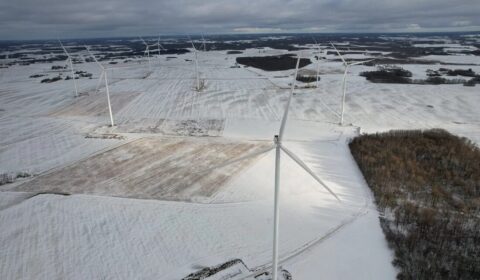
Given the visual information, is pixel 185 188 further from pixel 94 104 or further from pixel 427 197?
pixel 94 104

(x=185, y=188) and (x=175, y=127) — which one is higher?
(x=175, y=127)

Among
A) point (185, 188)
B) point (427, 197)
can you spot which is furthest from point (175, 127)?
point (427, 197)

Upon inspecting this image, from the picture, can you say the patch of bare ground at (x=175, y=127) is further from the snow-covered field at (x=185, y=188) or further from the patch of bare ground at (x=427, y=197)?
the patch of bare ground at (x=427, y=197)

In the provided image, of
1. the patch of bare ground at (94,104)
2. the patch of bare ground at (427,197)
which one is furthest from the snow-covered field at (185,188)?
the patch of bare ground at (427,197)

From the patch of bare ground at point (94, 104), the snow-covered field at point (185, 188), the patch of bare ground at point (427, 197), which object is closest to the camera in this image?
the patch of bare ground at point (427, 197)

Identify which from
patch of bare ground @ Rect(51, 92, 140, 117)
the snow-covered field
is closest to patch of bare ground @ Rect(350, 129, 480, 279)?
the snow-covered field

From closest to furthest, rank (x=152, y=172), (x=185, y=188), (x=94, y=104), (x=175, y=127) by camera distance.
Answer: (x=185, y=188) → (x=152, y=172) → (x=175, y=127) → (x=94, y=104)
